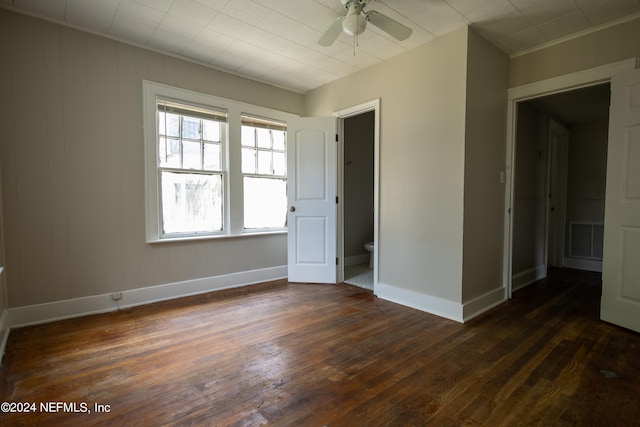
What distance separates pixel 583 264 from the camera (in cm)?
479

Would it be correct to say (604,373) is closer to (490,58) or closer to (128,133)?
(490,58)

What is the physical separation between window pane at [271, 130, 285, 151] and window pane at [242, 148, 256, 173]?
14.4 inches

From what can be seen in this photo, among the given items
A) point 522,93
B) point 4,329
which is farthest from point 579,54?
point 4,329

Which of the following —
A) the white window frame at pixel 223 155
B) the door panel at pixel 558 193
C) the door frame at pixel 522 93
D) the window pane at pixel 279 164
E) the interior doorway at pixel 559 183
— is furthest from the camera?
the door panel at pixel 558 193

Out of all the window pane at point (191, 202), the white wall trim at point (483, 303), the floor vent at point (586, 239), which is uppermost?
the window pane at point (191, 202)

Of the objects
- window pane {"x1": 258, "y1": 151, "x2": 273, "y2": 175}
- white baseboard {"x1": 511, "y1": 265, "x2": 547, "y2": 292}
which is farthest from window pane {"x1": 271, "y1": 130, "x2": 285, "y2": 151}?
white baseboard {"x1": 511, "y1": 265, "x2": 547, "y2": 292}

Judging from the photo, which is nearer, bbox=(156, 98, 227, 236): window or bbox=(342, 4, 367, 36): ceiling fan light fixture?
bbox=(342, 4, 367, 36): ceiling fan light fixture

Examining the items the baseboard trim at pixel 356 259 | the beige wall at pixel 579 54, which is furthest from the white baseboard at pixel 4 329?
the beige wall at pixel 579 54

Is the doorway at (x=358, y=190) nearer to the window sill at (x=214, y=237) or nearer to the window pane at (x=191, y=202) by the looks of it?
the window sill at (x=214, y=237)

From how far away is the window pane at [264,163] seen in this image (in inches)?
161

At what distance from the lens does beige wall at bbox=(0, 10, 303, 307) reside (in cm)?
255

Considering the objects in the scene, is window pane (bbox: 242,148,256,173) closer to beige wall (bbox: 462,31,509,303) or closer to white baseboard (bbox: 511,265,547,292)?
beige wall (bbox: 462,31,509,303)

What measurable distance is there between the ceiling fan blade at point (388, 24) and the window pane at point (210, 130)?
7.23 ft

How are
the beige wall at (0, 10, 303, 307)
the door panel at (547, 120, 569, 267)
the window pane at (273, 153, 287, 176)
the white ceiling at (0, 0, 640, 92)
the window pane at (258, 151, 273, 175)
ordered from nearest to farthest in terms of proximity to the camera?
the white ceiling at (0, 0, 640, 92) → the beige wall at (0, 10, 303, 307) → the window pane at (258, 151, 273, 175) → the window pane at (273, 153, 287, 176) → the door panel at (547, 120, 569, 267)
